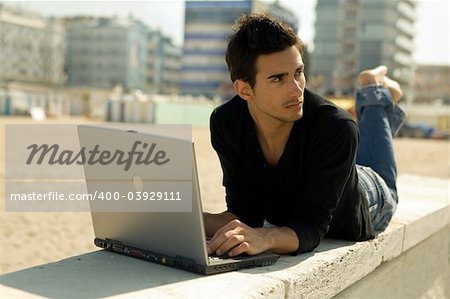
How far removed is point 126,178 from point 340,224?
952mm

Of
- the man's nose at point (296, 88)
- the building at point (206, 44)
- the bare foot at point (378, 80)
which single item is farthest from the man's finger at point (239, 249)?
the building at point (206, 44)

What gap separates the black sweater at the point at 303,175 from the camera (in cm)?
215

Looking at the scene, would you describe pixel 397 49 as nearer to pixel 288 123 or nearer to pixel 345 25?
pixel 345 25

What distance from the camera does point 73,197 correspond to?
9.41m

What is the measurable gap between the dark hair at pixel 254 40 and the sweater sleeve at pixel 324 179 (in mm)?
318

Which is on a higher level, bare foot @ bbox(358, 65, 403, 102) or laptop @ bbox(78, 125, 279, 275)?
bare foot @ bbox(358, 65, 403, 102)

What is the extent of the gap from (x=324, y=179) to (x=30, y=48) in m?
91.4

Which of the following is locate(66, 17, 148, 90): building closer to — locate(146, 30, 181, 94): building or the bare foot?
locate(146, 30, 181, 94): building

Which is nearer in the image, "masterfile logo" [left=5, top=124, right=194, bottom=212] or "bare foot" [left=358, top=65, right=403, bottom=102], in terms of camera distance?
"masterfile logo" [left=5, top=124, right=194, bottom=212]

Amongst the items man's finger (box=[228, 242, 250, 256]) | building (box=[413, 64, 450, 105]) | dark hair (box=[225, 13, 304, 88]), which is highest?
dark hair (box=[225, 13, 304, 88])

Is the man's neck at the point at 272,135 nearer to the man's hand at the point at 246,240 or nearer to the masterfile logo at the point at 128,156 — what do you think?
the man's hand at the point at 246,240

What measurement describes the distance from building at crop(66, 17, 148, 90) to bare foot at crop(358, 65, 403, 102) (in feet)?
298

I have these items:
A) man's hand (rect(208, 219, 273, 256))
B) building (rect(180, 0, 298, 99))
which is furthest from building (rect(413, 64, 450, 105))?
man's hand (rect(208, 219, 273, 256))

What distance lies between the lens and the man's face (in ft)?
6.84
